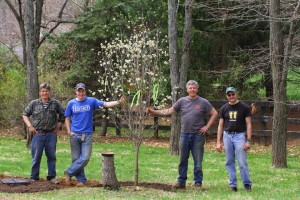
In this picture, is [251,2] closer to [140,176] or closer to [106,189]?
[140,176]

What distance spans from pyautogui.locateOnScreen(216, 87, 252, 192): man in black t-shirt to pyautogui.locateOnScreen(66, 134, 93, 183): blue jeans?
102 inches

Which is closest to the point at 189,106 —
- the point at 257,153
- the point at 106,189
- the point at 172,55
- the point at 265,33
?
the point at 106,189

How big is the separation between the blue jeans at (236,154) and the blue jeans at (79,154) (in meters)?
2.59

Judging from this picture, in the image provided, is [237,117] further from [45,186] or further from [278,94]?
[278,94]

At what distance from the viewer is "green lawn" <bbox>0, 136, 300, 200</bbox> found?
907cm

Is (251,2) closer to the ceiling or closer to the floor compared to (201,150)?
closer to the ceiling

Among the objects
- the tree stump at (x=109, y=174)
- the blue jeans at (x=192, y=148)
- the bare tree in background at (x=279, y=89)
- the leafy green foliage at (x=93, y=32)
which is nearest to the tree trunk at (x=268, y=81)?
the leafy green foliage at (x=93, y=32)

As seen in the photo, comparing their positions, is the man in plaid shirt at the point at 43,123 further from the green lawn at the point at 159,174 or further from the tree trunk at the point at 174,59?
the tree trunk at the point at 174,59

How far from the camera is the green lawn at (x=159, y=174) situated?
9070 mm

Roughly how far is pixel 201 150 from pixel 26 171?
463 cm

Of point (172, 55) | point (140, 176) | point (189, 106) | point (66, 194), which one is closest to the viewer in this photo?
point (66, 194)

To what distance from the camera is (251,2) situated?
16.7 m

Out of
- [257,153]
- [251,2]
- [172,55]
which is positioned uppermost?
[251,2]

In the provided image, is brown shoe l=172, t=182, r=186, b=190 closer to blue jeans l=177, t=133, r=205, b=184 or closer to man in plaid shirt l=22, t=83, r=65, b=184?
blue jeans l=177, t=133, r=205, b=184
